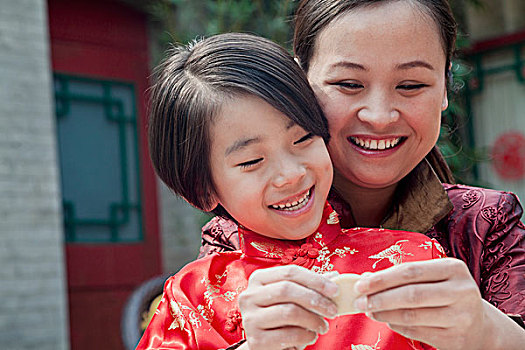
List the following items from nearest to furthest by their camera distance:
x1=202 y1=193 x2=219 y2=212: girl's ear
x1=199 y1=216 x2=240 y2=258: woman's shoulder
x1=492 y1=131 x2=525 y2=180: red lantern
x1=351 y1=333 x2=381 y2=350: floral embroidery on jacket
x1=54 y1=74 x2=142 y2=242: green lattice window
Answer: x1=351 y1=333 x2=381 y2=350: floral embroidery on jacket < x1=202 y1=193 x2=219 y2=212: girl's ear < x1=199 y1=216 x2=240 y2=258: woman's shoulder < x1=54 y1=74 x2=142 y2=242: green lattice window < x1=492 y1=131 x2=525 y2=180: red lantern

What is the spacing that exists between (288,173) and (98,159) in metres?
4.10

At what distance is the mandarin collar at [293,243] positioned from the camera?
1808 mm

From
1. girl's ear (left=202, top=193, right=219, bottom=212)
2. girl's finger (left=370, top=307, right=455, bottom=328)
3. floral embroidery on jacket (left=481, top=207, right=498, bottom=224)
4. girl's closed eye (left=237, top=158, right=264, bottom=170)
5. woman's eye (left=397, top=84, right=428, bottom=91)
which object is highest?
woman's eye (left=397, top=84, right=428, bottom=91)

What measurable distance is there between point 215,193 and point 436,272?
0.65 meters

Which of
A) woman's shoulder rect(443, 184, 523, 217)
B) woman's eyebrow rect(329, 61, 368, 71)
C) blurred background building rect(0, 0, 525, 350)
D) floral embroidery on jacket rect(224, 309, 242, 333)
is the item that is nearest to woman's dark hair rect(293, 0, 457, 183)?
woman's eyebrow rect(329, 61, 368, 71)

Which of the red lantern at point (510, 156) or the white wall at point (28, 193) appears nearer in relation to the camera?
the white wall at point (28, 193)

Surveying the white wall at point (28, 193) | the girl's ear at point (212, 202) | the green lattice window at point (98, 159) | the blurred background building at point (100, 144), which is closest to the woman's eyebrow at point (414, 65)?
the girl's ear at point (212, 202)

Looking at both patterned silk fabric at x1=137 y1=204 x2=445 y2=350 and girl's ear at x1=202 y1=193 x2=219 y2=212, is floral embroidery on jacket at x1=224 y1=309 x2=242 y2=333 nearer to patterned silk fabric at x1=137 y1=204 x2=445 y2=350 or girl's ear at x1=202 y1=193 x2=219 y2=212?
patterned silk fabric at x1=137 y1=204 x2=445 y2=350

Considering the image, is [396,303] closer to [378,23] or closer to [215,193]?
[215,193]

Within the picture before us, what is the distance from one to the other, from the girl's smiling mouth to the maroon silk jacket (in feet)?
1.14

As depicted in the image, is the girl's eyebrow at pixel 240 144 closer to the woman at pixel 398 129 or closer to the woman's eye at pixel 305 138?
the woman's eye at pixel 305 138

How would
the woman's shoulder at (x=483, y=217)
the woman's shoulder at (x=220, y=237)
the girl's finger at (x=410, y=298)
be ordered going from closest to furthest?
the girl's finger at (x=410, y=298) < the woman's shoulder at (x=483, y=217) < the woman's shoulder at (x=220, y=237)

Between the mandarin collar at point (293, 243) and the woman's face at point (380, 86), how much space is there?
19 cm

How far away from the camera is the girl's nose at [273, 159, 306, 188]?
1676 mm
